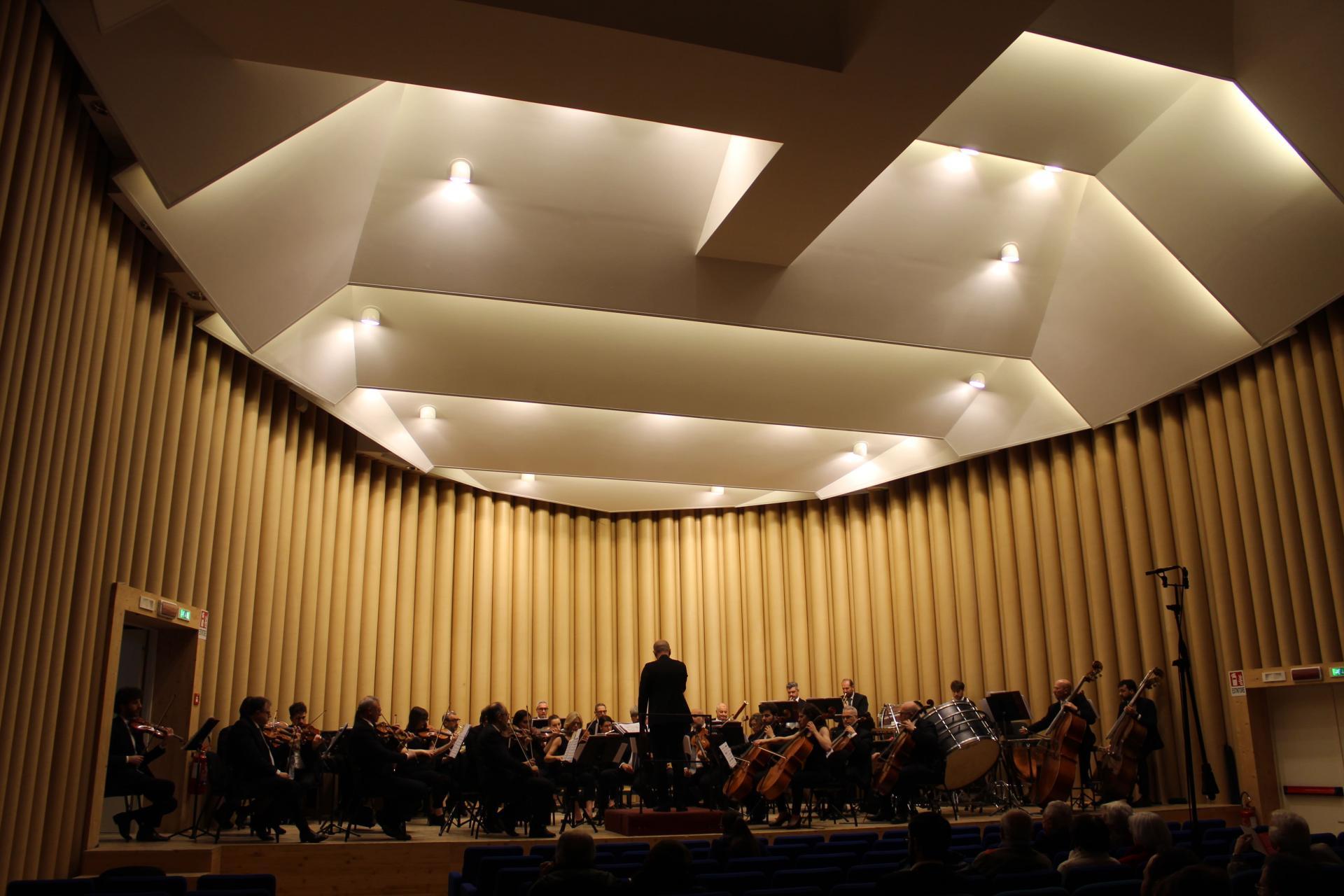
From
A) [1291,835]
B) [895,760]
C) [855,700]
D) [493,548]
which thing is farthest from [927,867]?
[493,548]

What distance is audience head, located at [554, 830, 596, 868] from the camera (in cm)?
394

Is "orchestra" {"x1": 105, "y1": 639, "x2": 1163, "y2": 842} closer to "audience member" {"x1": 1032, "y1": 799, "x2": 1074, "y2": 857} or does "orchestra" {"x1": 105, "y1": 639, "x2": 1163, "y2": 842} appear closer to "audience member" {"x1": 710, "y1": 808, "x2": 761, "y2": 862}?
"audience member" {"x1": 710, "y1": 808, "x2": 761, "y2": 862}

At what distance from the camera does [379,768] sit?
8781mm

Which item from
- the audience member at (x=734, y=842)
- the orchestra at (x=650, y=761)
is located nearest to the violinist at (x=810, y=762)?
the orchestra at (x=650, y=761)

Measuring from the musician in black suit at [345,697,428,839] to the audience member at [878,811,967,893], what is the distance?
5699mm

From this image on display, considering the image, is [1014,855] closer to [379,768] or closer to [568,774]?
→ [379,768]

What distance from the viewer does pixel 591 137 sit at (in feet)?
28.8

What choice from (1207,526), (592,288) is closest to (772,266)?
(592,288)

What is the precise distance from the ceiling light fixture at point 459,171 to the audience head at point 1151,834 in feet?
22.6

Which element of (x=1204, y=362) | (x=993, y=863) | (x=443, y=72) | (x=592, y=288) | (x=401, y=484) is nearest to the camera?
(x=993, y=863)

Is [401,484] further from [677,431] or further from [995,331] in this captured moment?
[995,331]

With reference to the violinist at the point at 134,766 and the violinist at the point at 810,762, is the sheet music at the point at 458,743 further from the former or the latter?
the violinist at the point at 810,762

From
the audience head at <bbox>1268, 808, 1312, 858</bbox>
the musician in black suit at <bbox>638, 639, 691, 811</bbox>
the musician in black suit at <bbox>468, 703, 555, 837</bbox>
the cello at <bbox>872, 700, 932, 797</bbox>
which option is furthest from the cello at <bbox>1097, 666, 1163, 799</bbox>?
the audience head at <bbox>1268, 808, 1312, 858</bbox>

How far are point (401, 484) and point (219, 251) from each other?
6.22 meters
